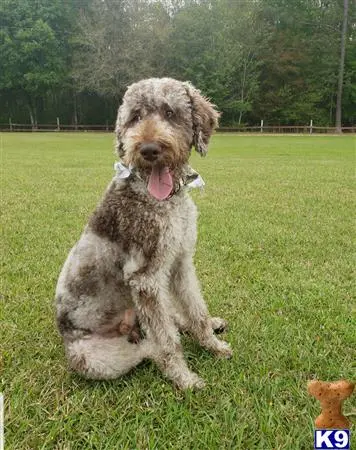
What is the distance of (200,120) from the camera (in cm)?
321

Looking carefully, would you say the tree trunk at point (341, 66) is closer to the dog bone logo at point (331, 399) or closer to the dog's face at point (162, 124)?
the dog's face at point (162, 124)

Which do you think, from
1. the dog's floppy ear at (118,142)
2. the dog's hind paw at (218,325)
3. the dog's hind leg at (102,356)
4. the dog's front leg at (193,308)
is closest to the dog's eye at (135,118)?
the dog's floppy ear at (118,142)

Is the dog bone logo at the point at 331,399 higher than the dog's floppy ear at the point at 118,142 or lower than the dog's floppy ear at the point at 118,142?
lower

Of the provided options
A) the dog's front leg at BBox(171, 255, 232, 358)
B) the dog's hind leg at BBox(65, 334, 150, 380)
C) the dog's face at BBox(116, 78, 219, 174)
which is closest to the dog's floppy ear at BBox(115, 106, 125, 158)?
the dog's face at BBox(116, 78, 219, 174)

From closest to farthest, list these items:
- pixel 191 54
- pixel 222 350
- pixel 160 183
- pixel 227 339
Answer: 1. pixel 160 183
2. pixel 222 350
3. pixel 227 339
4. pixel 191 54

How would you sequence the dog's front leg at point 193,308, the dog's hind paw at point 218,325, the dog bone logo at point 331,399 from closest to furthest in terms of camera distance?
the dog bone logo at point 331,399, the dog's front leg at point 193,308, the dog's hind paw at point 218,325

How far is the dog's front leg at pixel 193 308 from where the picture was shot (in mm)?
3315

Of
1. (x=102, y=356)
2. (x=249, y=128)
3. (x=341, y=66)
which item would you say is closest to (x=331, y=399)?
(x=102, y=356)

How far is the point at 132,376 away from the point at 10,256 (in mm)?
2842

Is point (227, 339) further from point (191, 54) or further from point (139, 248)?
point (191, 54)

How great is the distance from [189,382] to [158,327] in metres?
0.41

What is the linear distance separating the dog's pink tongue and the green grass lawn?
4.03 ft

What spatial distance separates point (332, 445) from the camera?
6.31 ft

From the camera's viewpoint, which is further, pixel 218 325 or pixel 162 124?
pixel 218 325
